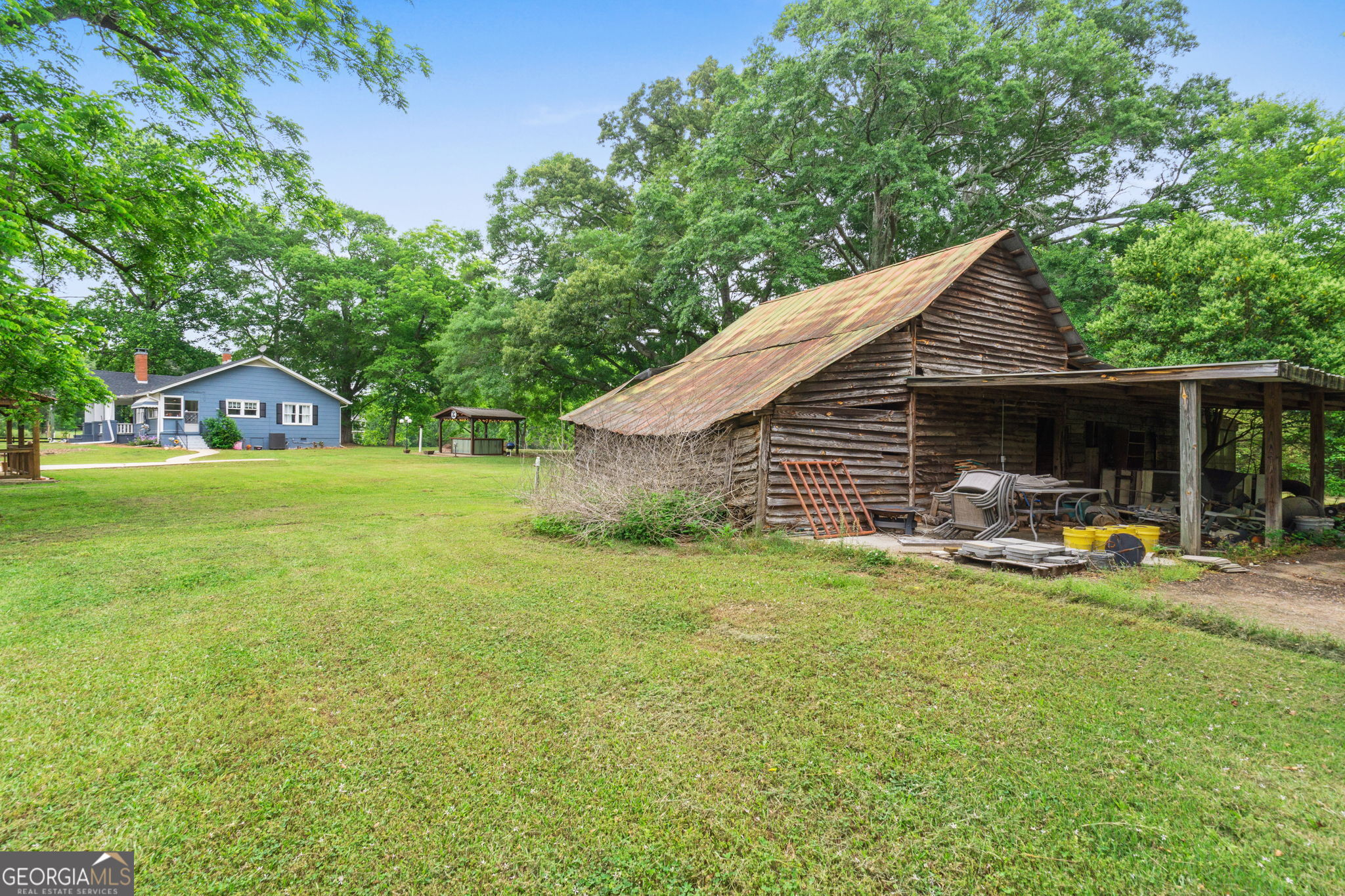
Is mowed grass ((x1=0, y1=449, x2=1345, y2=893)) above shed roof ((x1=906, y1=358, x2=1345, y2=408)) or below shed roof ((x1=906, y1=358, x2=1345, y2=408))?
below

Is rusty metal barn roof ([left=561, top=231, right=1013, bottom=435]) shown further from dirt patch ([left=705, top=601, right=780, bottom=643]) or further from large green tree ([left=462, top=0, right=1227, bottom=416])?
large green tree ([left=462, top=0, right=1227, bottom=416])

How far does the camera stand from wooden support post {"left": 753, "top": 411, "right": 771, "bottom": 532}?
33.5 feet

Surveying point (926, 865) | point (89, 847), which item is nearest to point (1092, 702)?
point (926, 865)

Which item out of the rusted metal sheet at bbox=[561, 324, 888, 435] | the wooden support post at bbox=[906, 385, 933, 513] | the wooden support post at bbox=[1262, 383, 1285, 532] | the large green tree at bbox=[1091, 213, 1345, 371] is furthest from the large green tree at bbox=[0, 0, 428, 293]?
the large green tree at bbox=[1091, 213, 1345, 371]

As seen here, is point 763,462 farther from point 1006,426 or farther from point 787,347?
point 1006,426

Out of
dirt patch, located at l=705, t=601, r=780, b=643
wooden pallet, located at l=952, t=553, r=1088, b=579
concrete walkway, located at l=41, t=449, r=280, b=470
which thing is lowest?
dirt patch, located at l=705, t=601, r=780, b=643

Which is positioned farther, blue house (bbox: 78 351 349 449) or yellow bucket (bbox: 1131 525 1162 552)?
blue house (bbox: 78 351 349 449)

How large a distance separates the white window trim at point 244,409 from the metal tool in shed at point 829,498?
36.1 m

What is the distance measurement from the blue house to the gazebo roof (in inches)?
324

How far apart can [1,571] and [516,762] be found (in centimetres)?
809

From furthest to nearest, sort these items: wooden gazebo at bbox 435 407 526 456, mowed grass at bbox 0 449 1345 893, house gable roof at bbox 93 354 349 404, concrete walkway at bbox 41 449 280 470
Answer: wooden gazebo at bbox 435 407 526 456 < house gable roof at bbox 93 354 349 404 < concrete walkway at bbox 41 449 280 470 < mowed grass at bbox 0 449 1345 893

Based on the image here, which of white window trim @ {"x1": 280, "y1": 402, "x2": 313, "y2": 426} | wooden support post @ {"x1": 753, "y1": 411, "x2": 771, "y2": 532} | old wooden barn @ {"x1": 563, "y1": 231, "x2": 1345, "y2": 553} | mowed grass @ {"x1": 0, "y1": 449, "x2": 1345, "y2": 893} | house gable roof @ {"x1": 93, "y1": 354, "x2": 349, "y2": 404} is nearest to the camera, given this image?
mowed grass @ {"x1": 0, "y1": 449, "x2": 1345, "y2": 893}

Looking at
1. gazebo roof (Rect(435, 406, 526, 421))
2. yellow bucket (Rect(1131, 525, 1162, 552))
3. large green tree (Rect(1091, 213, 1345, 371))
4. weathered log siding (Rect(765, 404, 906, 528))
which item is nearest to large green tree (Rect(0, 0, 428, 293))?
weathered log siding (Rect(765, 404, 906, 528))

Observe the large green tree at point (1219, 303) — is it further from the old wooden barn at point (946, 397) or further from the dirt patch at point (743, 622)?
the dirt patch at point (743, 622)
